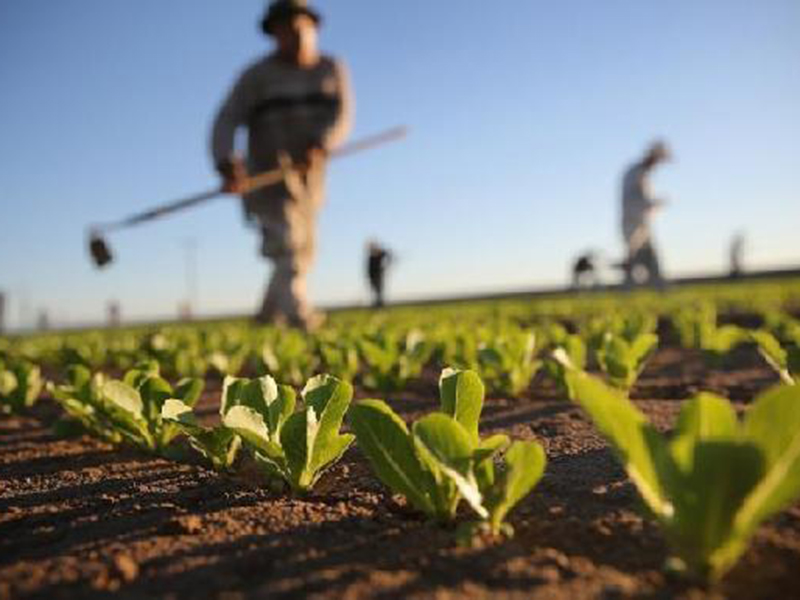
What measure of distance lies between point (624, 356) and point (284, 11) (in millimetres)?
6248

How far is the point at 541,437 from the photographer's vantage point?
192cm

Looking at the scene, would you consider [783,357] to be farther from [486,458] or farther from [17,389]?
[17,389]

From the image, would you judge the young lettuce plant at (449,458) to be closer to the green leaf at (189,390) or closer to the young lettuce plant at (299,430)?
the young lettuce plant at (299,430)

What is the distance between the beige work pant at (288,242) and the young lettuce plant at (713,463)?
676cm

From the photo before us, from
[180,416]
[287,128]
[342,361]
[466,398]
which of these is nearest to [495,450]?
[466,398]

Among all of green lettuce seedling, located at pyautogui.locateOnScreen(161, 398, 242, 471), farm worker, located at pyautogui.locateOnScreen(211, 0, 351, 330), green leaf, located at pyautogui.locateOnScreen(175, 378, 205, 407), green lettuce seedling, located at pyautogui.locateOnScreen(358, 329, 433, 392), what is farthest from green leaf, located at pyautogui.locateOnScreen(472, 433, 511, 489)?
farm worker, located at pyautogui.locateOnScreen(211, 0, 351, 330)

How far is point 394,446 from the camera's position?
1.19 metres

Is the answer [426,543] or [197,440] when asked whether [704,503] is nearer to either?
[426,543]

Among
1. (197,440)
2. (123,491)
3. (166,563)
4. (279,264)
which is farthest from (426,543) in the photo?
(279,264)

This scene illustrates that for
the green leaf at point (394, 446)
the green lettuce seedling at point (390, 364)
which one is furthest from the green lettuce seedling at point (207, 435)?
the green lettuce seedling at point (390, 364)

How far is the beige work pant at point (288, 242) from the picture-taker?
7.41 metres

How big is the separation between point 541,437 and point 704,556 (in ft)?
3.44

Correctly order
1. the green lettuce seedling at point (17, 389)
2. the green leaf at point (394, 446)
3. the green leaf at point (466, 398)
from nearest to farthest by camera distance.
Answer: the green leaf at point (394, 446), the green leaf at point (466, 398), the green lettuce seedling at point (17, 389)

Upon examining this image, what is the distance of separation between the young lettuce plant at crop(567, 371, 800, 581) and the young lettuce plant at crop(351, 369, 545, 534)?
0.21 metres
